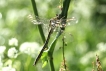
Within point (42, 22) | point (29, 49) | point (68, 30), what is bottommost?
point (68, 30)

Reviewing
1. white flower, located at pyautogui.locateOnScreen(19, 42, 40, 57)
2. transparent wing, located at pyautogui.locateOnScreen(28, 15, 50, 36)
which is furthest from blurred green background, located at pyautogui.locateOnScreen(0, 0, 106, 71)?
transparent wing, located at pyautogui.locateOnScreen(28, 15, 50, 36)

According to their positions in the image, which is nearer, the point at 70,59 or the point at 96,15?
the point at 70,59

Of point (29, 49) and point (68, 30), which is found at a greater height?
point (29, 49)

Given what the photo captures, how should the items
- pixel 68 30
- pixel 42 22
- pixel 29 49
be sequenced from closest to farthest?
pixel 42 22 → pixel 29 49 → pixel 68 30

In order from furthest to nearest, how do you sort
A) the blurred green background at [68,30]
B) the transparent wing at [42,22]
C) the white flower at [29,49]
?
the blurred green background at [68,30] → the white flower at [29,49] → the transparent wing at [42,22]

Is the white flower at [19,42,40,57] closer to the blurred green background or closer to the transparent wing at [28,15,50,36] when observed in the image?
the transparent wing at [28,15,50,36]

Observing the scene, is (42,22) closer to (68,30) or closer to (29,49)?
(29,49)

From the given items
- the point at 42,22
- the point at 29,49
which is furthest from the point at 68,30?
the point at 42,22

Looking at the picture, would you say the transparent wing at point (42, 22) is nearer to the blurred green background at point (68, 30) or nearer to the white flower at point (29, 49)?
the white flower at point (29, 49)

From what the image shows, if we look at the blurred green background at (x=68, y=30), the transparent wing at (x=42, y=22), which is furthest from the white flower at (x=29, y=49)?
the blurred green background at (x=68, y=30)

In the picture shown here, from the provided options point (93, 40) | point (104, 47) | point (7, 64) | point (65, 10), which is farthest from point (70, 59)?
point (65, 10)

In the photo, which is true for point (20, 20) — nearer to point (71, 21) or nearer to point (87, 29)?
point (87, 29)
